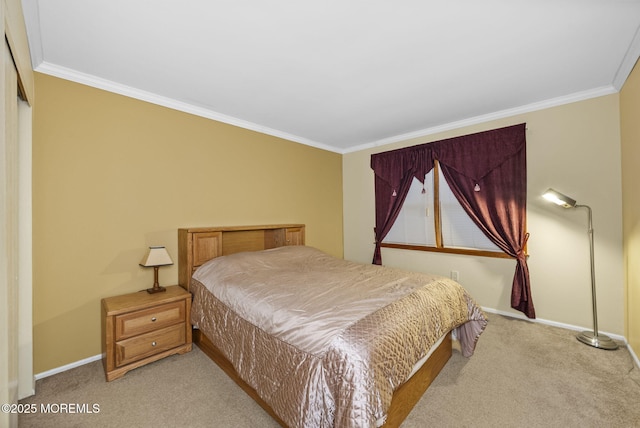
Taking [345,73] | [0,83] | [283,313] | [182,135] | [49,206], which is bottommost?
[283,313]

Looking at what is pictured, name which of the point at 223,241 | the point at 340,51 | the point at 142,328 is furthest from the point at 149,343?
the point at 340,51

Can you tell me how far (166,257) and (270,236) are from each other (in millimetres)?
1435

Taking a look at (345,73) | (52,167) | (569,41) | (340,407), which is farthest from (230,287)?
(569,41)

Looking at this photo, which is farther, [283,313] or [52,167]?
[52,167]

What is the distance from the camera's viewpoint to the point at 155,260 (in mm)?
2311

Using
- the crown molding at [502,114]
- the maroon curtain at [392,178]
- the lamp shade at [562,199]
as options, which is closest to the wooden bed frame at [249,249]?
the maroon curtain at [392,178]

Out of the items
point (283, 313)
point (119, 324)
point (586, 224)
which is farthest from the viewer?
point (586, 224)

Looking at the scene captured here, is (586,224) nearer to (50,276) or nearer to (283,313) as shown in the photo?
(283,313)

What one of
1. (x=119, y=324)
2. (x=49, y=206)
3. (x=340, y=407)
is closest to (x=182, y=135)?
(x=49, y=206)

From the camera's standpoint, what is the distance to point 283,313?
1.63 meters

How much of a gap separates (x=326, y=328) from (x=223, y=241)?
2044mm

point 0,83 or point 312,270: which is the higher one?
point 0,83

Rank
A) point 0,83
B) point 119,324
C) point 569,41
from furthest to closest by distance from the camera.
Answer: point 119,324 → point 569,41 → point 0,83

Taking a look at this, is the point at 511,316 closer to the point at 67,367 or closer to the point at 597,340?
the point at 597,340
